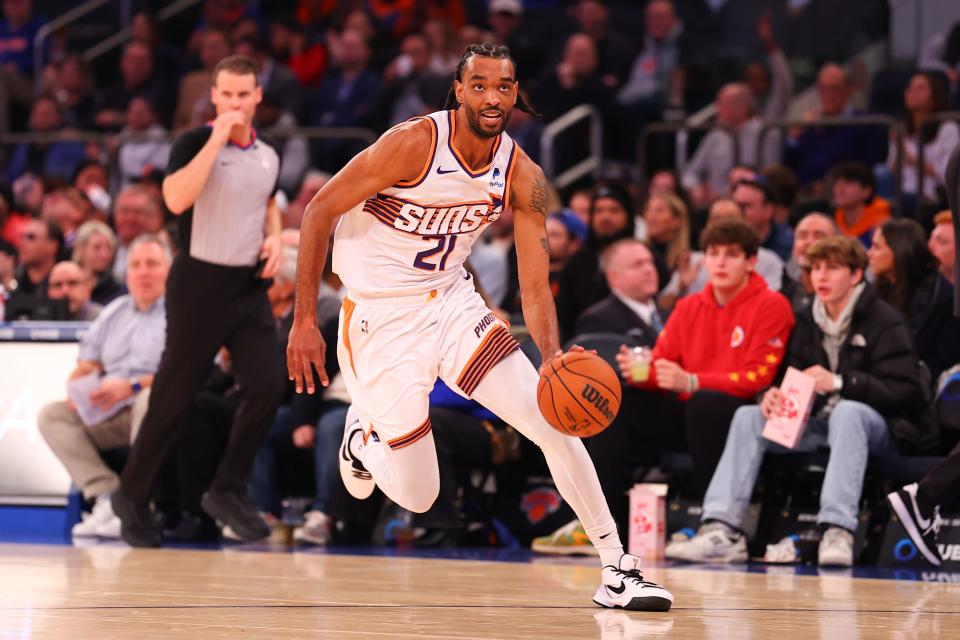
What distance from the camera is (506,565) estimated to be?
7.26 metres

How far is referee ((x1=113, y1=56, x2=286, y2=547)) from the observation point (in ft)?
24.6

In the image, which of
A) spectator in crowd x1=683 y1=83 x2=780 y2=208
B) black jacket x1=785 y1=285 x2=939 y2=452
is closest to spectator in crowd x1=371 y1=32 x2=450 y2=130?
spectator in crowd x1=683 y1=83 x2=780 y2=208

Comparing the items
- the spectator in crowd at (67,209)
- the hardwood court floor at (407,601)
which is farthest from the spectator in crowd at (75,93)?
the hardwood court floor at (407,601)

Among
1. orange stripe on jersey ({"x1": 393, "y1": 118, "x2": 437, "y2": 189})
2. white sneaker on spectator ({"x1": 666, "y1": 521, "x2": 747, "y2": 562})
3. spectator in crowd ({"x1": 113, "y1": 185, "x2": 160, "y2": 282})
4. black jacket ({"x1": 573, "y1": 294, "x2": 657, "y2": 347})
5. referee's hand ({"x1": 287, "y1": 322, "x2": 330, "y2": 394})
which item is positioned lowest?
white sneaker on spectator ({"x1": 666, "y1": 521, "x2": 747, "y2": 562})

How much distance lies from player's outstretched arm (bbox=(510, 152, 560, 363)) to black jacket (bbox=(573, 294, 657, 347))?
295 cm

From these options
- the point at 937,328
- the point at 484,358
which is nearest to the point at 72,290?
the point at 484,358

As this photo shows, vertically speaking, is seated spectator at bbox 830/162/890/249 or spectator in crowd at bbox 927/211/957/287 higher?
seated spectator at bbox 830/162/890/249

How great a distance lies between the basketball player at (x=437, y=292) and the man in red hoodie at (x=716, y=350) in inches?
90.3

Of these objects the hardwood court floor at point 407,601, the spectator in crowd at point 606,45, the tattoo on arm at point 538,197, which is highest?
the spectator in crowd at point 606,45

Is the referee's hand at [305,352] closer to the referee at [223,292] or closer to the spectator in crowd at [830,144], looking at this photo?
the referee at [223,292]

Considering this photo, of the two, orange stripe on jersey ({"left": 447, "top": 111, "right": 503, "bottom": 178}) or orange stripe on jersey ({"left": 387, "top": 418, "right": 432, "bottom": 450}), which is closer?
orange stripe on jersey ({"left": 447, "top": 111, "right": 503, "bottom": 178})

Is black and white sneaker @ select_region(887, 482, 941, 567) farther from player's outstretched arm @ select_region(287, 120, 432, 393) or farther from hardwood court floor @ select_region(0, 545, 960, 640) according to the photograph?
player's outstretched arm @ select_region(287, 120, 432, 393)

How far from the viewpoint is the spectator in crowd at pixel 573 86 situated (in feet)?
42.0

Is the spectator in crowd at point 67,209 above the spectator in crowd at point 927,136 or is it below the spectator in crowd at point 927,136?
below
